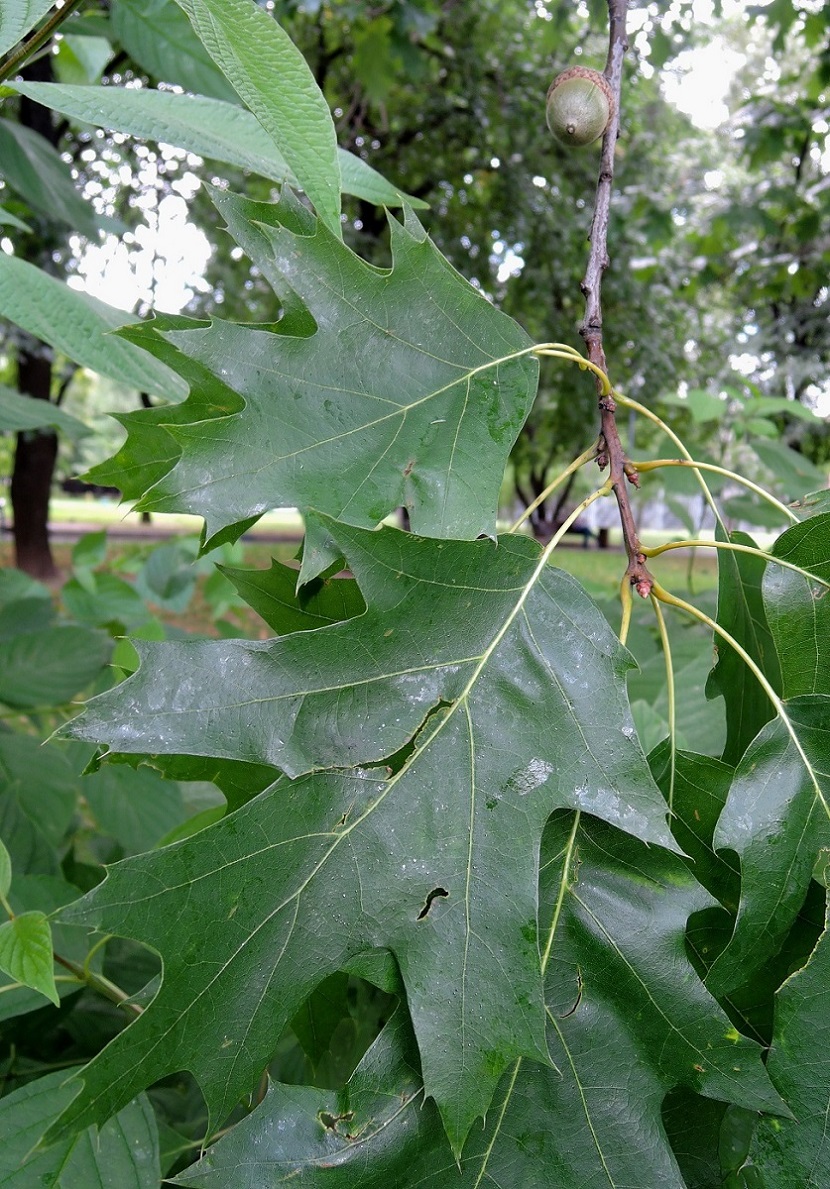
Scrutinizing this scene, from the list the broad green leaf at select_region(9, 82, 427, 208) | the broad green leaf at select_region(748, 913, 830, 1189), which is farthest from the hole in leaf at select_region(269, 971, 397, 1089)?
the broad green leaf at select_region(9, 82, 427, 208)

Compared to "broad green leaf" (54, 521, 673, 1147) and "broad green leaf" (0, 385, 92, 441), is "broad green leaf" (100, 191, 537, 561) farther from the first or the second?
"broad green leaf" (0, 385, 92, 441)

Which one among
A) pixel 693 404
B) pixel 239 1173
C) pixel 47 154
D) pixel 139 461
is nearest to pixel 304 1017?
pixel 239 1173

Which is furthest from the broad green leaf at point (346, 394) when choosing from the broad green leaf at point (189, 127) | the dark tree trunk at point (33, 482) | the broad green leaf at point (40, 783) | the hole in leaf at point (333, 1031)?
the dark tree trunk at point (33, 482)

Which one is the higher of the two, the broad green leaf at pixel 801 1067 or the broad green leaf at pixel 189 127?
the broad green leaf at pixel 189 127

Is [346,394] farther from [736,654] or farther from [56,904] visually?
[56,904]

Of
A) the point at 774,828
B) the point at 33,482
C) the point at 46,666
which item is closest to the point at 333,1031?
the point at 774,828

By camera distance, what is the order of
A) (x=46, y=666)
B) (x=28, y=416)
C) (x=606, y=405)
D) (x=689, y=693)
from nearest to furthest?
(x=606, y=405) < (x=28, y=416) < (x=689, y=693) < (x=46, y=666)

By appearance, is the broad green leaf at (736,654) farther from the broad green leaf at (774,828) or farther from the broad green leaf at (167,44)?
the broad green leaf at (167,44)
